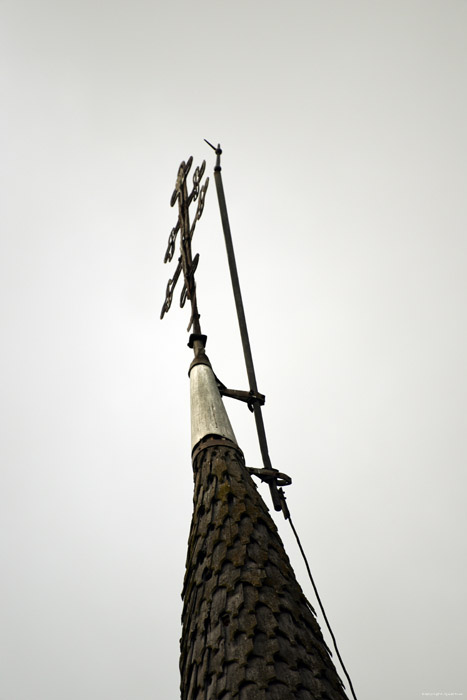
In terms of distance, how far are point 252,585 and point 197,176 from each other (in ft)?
13.9

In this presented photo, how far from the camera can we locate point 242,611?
160 centimetres

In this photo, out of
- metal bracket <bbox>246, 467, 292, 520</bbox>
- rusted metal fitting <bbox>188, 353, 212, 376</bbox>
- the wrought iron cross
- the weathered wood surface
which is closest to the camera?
the weathered wood surface

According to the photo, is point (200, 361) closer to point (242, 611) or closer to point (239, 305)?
point (239, 305)

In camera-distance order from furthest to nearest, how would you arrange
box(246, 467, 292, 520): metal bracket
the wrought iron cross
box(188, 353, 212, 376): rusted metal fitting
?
the wrought iron cross
box(246, 467, 292, 520): metal bracket
box(188, 353, 212, 376): rusted metal fitting

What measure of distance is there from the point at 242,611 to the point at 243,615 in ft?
0.05

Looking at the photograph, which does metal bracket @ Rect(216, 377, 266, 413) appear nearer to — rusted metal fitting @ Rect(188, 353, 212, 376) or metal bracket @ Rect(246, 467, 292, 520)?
rusted metal fitting @ Rect(188, 353, 212, 376)

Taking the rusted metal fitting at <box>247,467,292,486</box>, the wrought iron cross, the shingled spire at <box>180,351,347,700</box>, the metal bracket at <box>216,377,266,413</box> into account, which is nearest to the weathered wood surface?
the shingled spire at <box>180,351,347,700</box>

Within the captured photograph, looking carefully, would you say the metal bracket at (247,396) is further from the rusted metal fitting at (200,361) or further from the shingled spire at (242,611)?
the shingled spire at (242,611)

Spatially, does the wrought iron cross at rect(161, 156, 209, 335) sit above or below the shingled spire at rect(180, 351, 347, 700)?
above

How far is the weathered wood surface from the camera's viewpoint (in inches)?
56.0

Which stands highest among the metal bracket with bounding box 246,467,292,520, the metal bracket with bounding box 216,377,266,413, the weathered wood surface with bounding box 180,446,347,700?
the metal bracket with bounding box 216,377,266,413

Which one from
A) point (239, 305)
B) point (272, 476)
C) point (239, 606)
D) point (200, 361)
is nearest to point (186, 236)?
point (239, 305)

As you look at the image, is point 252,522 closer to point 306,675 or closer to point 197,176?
point 306,675

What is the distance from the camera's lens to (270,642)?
59.1 inches
